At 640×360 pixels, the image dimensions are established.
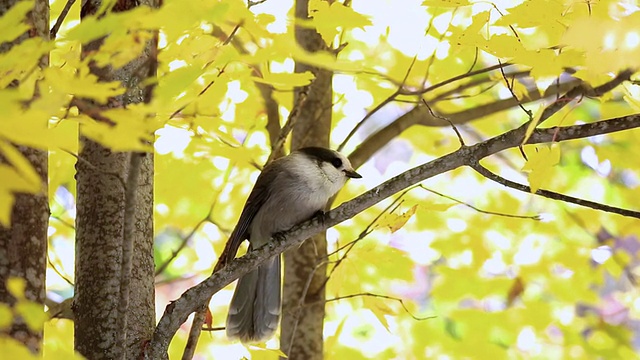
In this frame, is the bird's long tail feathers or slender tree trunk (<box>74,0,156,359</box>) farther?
the bird's long tail feathers

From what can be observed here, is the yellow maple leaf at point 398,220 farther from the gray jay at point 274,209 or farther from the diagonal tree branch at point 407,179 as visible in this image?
the gray jay at point 274,209

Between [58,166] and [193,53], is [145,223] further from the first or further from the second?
[58,166]

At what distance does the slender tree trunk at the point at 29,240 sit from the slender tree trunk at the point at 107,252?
0.13 meters

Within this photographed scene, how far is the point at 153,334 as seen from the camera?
1.48m

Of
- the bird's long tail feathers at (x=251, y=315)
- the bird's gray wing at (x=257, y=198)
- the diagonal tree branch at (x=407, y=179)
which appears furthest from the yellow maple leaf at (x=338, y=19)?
the bird's long tail feathers at (x=251, y=315)

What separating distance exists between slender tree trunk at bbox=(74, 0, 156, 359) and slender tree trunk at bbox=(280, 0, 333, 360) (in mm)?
685

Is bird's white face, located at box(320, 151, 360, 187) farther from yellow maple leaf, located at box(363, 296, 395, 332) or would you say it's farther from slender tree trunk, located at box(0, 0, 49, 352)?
slender tree trunk, located at box(0, 0, 49, 352)

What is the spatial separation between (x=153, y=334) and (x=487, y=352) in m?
1.73

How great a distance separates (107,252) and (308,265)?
1056mm

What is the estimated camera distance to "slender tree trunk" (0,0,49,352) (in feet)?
4.34

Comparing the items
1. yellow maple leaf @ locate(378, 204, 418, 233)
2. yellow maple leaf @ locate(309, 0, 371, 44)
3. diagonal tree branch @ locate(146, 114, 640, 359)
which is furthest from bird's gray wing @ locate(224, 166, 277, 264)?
yellow maple leaf @ locate(309, 0, 371, 44)

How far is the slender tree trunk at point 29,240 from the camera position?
1323mm

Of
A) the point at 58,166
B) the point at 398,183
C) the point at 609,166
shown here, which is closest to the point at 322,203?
the point at 58,166

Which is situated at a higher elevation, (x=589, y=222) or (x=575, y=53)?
(x=589, y=222)
